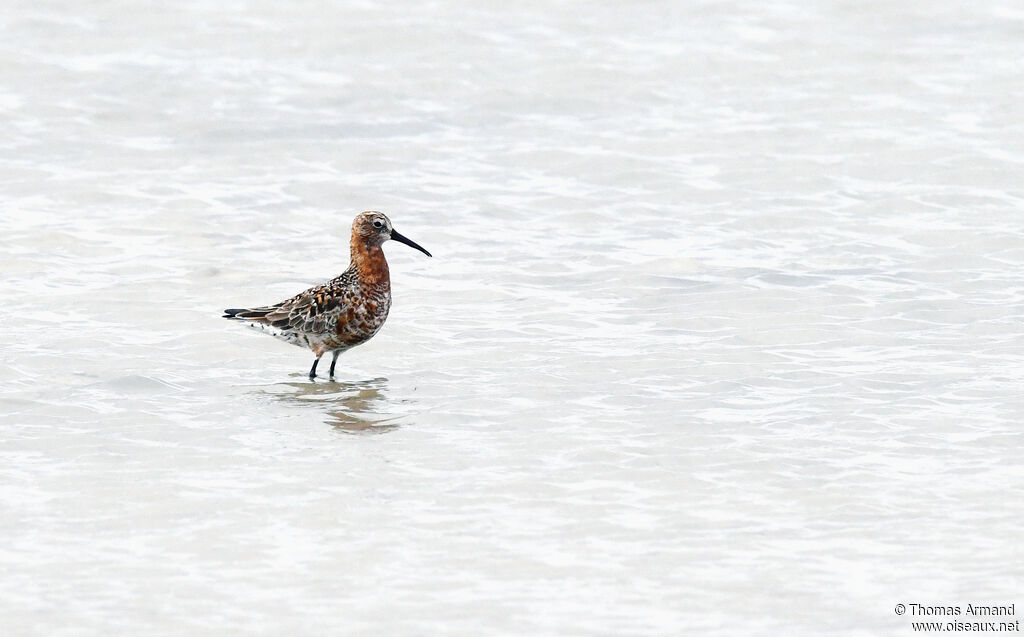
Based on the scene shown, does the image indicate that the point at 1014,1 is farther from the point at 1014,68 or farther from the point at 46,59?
the point at 46,59

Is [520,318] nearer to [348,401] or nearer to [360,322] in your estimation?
[360,322]

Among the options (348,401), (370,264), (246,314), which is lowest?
(348,401)

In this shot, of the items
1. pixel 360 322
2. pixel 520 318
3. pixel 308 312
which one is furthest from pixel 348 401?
pixel 520 318

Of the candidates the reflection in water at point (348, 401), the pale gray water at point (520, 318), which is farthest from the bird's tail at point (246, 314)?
the reflection in water at point (348, 401)

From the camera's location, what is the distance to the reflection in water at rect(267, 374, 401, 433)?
11.5 meters

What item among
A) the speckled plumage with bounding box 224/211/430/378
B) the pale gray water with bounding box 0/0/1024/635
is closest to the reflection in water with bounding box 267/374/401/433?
the pale gray water with bounding box 0/0/1024/635

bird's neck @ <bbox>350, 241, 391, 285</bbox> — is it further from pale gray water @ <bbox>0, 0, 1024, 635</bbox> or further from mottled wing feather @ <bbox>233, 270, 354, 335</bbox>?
pale gray water @ <bbox>0, 0, 1024, 635</bbox>

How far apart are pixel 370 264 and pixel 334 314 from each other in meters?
0.72

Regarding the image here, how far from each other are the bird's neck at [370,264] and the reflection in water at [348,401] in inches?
40.4

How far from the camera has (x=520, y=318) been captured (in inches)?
567

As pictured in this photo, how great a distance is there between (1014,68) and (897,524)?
1575 cm

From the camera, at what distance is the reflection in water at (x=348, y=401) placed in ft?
37.7

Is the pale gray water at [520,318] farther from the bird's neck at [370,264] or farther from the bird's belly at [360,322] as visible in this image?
the bird's neck at [370,264]

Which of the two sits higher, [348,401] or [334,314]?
[334,314]
